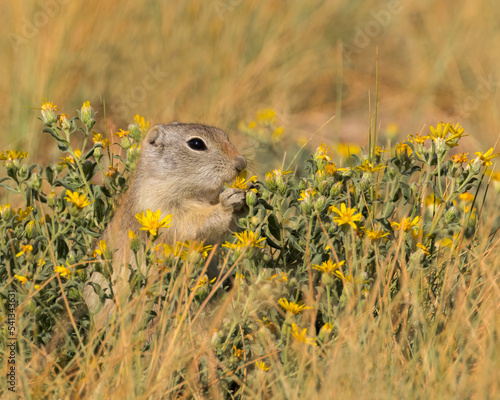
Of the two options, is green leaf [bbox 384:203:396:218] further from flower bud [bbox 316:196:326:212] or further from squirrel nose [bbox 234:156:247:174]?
squirrel nose [bbox 234:156:247:174]

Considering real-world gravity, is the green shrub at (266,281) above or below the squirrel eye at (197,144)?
below

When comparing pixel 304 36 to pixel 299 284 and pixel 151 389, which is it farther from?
pixel 151 389

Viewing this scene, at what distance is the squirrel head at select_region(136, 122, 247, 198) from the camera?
4023 millimetres

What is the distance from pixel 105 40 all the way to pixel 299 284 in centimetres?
500

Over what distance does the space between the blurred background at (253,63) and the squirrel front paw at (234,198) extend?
8.98ft

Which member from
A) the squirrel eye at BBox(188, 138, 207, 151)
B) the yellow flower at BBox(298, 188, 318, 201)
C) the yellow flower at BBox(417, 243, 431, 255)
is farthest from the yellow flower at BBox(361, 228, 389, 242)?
the squirrel eye at BBox(188, 138, 207, 151)

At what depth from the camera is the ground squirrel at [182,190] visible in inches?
145

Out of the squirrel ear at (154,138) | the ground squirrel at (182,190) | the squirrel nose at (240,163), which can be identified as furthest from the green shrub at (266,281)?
the squirrel ear at (154,138)

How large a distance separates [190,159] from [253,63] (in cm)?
402

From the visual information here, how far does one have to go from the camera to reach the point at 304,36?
A: 843 cm

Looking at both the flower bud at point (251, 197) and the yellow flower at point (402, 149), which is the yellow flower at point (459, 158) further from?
the flower bud at point (251, 197)

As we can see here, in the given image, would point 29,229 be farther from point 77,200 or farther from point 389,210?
point 389,210

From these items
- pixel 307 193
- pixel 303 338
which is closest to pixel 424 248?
pixel 307 193

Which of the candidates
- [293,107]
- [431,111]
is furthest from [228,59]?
[431,111]
